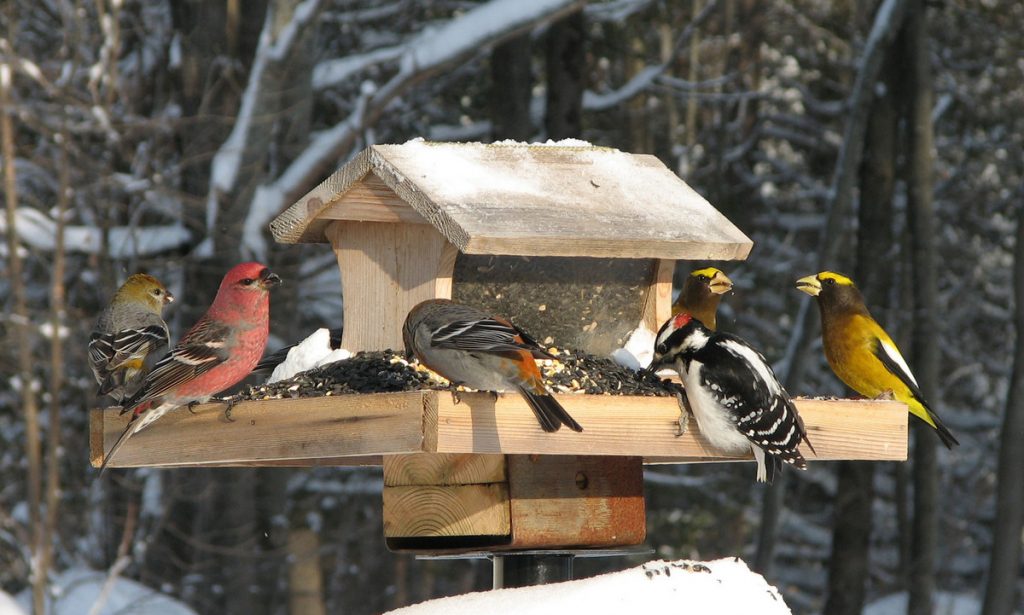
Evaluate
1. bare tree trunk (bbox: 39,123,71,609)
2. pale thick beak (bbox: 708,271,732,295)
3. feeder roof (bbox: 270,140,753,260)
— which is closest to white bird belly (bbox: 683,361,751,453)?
feeder roof (bbox: 270,140,753,260)

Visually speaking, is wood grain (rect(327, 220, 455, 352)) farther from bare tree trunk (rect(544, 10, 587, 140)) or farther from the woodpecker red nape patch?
bare tree trunk (rect(544, 10, 587, 140))

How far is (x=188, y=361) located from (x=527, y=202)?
133 centimetres

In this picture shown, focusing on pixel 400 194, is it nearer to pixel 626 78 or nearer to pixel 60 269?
pixel 60 269

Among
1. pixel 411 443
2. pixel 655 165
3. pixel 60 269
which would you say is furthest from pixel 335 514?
pixel 411 443

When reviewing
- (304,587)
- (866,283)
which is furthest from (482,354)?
(304,587)

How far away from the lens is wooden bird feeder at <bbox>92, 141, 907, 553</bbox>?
3.99 meters

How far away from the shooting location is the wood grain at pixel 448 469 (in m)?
4.54

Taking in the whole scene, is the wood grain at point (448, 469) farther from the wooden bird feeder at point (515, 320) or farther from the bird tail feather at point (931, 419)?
the bird tail feather at point (931, 419)

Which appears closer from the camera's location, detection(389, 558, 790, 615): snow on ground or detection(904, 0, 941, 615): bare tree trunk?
detection(389, 558, 790, 615): snow on ground

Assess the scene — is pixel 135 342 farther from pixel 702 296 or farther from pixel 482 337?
pixel 702 296

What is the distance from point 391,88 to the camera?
1030 centimetres

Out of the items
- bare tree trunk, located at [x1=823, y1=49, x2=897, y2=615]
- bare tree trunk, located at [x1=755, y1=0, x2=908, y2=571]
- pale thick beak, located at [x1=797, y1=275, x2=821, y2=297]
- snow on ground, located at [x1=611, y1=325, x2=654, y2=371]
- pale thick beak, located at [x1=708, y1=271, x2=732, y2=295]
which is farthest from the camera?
bare tree trunk, located at [x1=823, y1=49, x2=897, y2=615]

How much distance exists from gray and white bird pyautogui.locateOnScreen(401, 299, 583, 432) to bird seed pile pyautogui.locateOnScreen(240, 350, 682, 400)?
17 centimetres

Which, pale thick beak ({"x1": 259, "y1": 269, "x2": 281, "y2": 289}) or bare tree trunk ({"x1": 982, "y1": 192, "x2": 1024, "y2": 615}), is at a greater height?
pale thick beak ({"x1": 259, "y1": 269, "x2": 281, "y2": 289})
